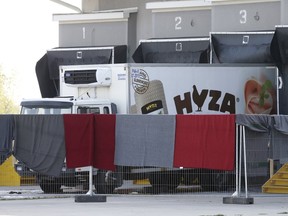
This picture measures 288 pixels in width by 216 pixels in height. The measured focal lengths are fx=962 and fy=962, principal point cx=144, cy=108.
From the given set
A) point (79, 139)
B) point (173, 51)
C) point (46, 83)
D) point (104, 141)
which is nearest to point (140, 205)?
point (104, 141)

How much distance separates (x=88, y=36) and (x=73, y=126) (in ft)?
52.1

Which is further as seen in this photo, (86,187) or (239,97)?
(239,97)

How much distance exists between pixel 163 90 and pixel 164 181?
3.16 metres

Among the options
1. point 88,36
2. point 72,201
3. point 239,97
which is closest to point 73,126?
point 72,201

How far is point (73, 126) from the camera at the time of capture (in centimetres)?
2464

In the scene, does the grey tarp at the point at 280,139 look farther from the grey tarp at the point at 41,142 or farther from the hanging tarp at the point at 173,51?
the hanging tarp at the point at 173,51

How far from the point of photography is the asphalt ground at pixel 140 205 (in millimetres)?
20625

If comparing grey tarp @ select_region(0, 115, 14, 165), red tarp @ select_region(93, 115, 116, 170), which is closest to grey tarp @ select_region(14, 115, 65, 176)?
grey tarp @ select_region(0, 115, 14, 165)

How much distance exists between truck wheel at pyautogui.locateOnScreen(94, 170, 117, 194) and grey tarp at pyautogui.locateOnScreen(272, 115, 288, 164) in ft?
15.0

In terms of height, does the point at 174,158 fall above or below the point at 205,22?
below

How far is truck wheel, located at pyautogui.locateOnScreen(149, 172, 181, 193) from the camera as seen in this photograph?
26.1 meters

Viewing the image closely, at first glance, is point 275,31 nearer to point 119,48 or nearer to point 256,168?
point 256,168

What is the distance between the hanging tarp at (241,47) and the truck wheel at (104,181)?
21.2 ft

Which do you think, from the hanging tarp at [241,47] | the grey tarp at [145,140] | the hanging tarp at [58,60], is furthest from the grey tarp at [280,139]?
the hanging tarp at [58,60]
